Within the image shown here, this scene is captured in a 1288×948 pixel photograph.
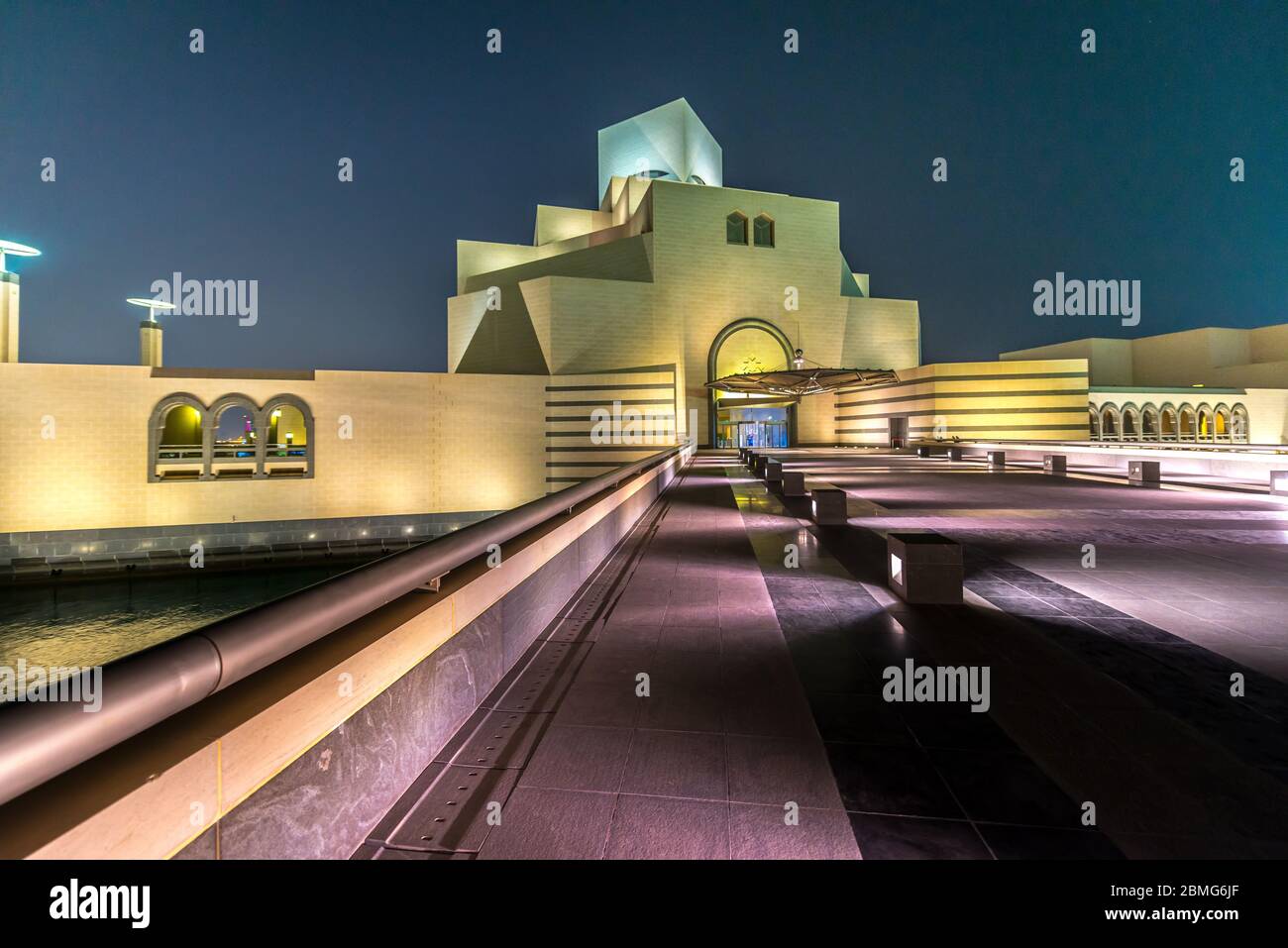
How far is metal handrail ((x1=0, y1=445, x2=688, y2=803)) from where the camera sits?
1.14 m

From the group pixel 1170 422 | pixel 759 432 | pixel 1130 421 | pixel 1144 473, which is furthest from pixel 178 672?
pixel 1170 422

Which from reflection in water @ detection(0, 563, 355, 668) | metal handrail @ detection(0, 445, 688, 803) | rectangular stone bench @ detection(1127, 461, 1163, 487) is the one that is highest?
rectangular stone bench @ detection(1127, 461, 1163, 487)

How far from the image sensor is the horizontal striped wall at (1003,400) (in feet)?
119

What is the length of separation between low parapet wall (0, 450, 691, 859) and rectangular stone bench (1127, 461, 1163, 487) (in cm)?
1815

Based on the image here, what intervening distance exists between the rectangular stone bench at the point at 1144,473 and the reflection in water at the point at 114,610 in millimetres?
26260

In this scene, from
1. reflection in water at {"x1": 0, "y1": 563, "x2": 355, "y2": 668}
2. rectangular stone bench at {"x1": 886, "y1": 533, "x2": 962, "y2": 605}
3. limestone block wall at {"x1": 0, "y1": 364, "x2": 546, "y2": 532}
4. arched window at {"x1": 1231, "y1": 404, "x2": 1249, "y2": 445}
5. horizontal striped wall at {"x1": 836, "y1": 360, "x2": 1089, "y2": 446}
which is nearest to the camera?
rectangular stone bench at {"x1": 886, "y1": 533, "x2": 962, "y2": 605}

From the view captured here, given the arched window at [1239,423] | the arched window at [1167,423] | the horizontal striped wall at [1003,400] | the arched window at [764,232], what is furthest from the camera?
the arched window at [764,232]

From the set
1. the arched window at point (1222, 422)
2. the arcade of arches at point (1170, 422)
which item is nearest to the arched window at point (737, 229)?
the arcade of arches at point (1170, 422)

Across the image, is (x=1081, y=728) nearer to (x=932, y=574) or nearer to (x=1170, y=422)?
(x=932, y=574)

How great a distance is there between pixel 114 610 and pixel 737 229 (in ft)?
134

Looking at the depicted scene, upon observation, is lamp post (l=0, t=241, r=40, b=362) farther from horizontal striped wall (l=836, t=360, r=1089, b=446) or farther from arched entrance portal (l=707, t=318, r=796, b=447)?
horizontal striped wall (l=836, t=360, r=1089, b=446)

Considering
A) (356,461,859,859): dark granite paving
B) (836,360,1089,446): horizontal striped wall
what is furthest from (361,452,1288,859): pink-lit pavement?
(836,360,1089,446): horizontal striped wall

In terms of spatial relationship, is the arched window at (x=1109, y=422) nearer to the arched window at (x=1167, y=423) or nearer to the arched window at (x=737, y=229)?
the arched window at (x=1167, y=423)
